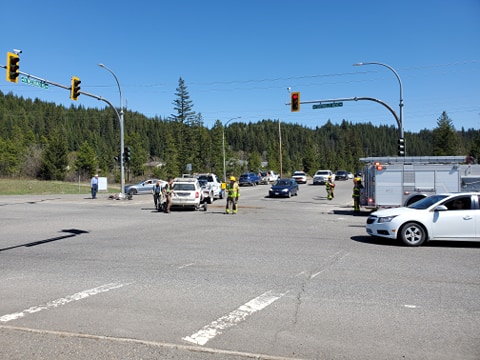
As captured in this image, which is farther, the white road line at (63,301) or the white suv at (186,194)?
the white suv at (186,194)

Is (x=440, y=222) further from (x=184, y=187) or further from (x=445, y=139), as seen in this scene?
(x=445, y=139)

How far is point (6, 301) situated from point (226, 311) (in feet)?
10.4

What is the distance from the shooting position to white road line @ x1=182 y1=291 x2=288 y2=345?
468 centimetres

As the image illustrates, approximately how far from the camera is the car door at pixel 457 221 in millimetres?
10758

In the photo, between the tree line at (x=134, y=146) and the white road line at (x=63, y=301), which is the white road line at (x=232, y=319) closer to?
the white road line at (x=63, y=301)

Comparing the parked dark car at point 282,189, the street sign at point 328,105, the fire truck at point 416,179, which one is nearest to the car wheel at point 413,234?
the fire truck at point 416,179

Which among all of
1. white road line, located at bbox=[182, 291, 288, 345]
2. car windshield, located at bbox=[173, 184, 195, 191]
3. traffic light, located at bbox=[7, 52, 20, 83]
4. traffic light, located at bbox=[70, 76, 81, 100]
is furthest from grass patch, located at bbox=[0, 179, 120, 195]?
white road line, located at bbox=[182, 291, 288, 345]

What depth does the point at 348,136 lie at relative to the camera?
14100cm

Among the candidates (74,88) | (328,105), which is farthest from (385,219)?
(74,88)

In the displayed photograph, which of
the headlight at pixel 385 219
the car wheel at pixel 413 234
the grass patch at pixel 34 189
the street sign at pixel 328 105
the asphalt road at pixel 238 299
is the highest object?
the street sign at pixel 328 105

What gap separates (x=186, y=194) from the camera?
22.2 metres

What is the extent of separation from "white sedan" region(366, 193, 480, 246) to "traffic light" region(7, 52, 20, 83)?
53.6 ft

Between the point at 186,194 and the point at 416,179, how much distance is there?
11.0m

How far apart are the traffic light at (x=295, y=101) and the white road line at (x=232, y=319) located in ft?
66.2
